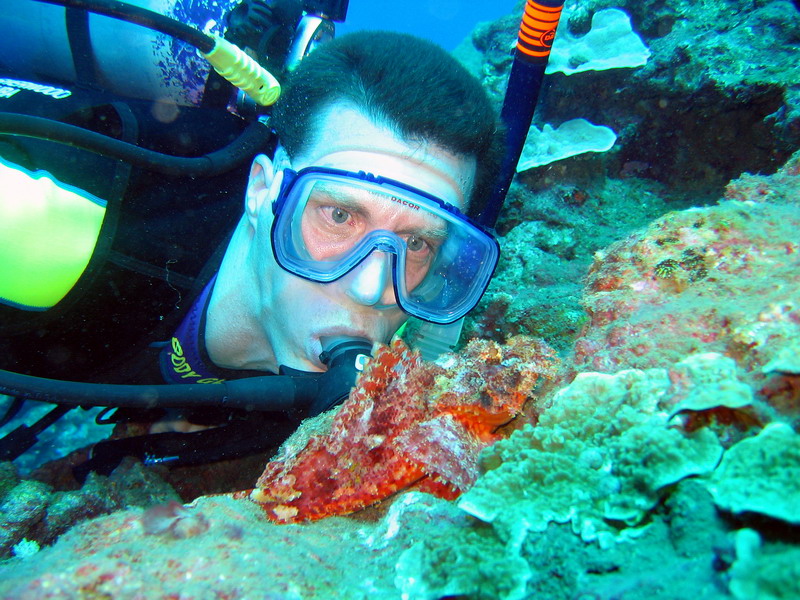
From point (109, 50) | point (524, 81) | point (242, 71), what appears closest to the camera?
point (242, 71)

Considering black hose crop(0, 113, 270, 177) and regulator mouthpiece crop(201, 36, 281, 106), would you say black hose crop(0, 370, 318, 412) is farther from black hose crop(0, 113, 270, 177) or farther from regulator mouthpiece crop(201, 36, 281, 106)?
Result: regulator mouthpiece crop(201, 36, 281, 106)

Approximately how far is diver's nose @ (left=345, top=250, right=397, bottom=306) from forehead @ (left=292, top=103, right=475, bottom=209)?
1.48 feet

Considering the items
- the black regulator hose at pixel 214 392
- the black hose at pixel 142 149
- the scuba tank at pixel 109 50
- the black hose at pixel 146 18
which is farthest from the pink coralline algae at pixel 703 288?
the scuba tank at pixel 109 50

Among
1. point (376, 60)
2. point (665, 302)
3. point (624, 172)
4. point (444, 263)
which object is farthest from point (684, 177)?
point (665, 302)

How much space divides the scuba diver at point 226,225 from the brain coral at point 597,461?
1099 millimetres

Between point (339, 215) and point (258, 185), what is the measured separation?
663 mm

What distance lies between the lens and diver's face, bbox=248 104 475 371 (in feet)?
7.98

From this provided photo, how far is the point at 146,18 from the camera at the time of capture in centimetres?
256

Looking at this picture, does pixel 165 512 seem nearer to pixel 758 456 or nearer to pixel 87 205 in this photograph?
pixel 758 456

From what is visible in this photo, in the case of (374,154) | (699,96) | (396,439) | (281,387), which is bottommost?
(281,387)

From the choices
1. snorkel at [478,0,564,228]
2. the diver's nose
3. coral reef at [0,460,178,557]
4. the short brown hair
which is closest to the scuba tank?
the short brown hair

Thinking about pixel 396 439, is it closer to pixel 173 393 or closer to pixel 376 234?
pixel 173 393

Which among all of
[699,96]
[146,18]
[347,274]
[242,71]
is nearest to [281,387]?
[347,274]

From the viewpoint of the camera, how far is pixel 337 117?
102 inches
